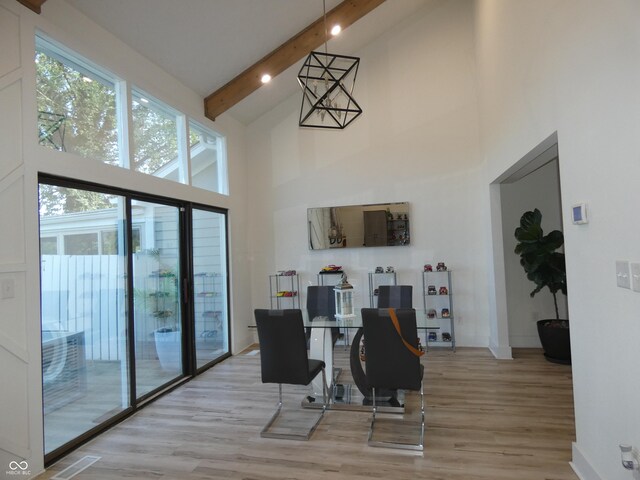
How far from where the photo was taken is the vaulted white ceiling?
338 cm

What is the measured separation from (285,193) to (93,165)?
3.11m

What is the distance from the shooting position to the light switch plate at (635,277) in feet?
5.41

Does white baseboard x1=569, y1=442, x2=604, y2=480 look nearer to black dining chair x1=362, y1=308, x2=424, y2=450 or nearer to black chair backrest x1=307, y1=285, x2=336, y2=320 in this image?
black dining chair x1=362, y1=308, x2=424, y2=450

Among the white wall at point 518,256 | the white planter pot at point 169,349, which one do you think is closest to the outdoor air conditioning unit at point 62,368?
the white planter pot at point 169,349

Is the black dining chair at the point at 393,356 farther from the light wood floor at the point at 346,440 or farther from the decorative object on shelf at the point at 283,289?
the decorative object on shelf at the point at 283,289

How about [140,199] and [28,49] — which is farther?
[140,199]

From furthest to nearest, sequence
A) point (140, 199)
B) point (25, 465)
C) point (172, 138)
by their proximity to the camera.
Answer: point (172, 138) < point (140, 199) < point (25, 465)

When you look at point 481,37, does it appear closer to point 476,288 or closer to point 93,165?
point 476,288

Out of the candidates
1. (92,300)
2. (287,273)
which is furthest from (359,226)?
(92,300)

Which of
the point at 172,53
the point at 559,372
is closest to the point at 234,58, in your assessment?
the point at 172,53

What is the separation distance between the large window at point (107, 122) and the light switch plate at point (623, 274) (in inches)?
141

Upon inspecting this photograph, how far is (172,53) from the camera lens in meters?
3.96

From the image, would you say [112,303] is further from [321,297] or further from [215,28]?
[215,28]

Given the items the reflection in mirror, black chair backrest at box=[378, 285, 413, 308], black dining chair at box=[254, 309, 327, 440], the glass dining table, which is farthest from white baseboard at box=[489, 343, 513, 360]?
black dining chair at box=[254, 309, 327, 440]
